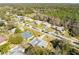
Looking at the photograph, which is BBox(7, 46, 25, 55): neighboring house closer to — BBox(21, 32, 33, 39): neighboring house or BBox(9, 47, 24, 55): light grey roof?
BBox(9, 47, 24, 55): light grey roof

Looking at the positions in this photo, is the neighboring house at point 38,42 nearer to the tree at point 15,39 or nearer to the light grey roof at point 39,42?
the light grey roof at point 39,42

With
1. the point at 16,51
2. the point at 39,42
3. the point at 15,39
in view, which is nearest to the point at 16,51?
the point at 16,51

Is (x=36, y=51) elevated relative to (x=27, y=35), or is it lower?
lower

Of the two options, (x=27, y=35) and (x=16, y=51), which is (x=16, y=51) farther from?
(x=27, y=35)

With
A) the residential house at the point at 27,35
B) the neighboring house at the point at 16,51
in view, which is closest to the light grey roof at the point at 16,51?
the neighboring house at the point at 16,51

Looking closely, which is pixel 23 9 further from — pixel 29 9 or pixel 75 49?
pixel 75 49

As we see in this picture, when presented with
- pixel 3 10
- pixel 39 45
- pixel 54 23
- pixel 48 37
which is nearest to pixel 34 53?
pixel 39 45

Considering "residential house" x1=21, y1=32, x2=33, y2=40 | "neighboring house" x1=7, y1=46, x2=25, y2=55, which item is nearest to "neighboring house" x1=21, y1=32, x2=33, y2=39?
"residential house" x1=21, y1=32, x2=33, y2=40

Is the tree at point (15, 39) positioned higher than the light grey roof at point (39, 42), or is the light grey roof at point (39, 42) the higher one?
the tree at point (15, 39)

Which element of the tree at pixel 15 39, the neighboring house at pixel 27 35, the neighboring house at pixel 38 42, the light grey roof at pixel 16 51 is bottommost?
the light grey roof at pixel 16 51

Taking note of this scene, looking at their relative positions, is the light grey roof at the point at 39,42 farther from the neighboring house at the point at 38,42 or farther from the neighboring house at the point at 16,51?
the neighboring house at the point at 16,51
